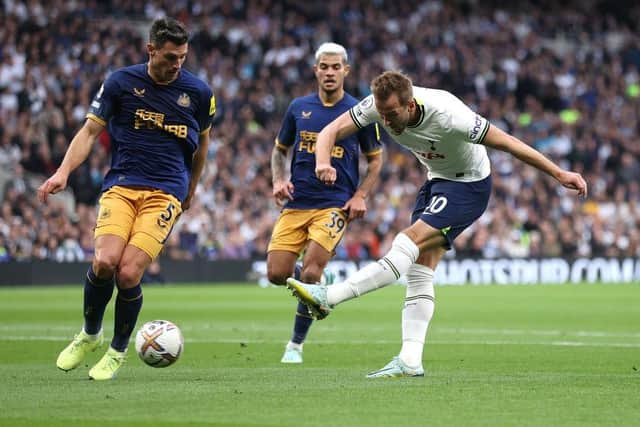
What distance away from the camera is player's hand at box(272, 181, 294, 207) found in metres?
10.6

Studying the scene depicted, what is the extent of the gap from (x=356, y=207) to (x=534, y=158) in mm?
2891

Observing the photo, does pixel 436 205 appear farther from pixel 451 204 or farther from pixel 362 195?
pixel 362 195

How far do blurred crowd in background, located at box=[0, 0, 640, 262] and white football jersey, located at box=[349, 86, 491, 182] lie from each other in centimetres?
1742

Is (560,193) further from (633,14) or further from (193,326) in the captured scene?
(193,326)

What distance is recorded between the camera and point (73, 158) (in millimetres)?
8625

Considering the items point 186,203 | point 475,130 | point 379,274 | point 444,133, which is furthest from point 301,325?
point 475,130

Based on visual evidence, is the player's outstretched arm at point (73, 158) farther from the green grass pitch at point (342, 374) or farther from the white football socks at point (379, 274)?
the white football socks at point (379, 274)

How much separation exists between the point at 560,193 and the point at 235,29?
9717 mm

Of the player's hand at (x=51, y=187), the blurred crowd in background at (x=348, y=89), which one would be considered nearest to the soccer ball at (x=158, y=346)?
the player's hand at (x=51, y=187)

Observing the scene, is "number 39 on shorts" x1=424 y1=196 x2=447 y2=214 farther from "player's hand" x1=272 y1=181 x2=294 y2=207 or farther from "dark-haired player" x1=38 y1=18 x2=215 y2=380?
"player's hand" x1=272 y1=181 x2=294 y2=207

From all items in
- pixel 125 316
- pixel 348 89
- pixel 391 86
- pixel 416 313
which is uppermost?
pixel 391 86

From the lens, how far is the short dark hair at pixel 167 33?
859 cm

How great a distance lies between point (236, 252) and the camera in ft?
93.2

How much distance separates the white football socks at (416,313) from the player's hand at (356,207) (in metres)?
1.76
